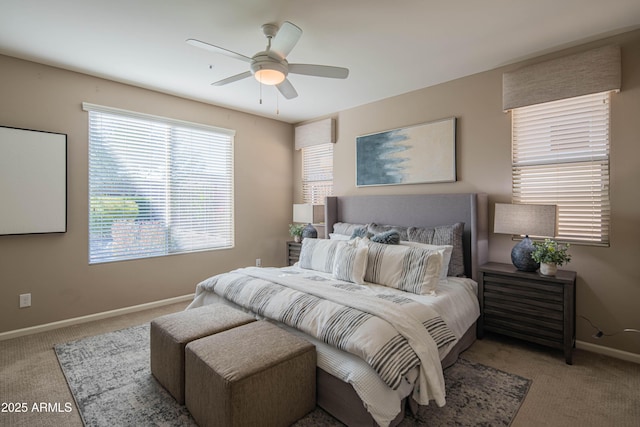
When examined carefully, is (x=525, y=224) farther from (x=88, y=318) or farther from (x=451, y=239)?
(x=88, y=318)

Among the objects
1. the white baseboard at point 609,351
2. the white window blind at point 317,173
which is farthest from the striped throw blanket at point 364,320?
the white window blind at point 317,173

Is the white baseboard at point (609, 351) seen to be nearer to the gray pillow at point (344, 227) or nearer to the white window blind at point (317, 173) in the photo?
the gray pillow at point (344, 227)

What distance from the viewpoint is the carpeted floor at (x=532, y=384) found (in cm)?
198

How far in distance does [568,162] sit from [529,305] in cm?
135

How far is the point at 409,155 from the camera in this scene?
398cm

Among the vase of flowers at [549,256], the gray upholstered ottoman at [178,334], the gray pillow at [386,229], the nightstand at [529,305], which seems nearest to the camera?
the gray upholstered ottoman at [178,334]

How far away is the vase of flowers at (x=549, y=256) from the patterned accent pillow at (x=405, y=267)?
79 centimetres

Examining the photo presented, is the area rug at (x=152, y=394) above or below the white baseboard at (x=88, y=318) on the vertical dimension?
below

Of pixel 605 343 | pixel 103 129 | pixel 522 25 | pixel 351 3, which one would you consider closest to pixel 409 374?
pixel 605 343

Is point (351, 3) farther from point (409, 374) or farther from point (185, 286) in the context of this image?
point (185, 286)

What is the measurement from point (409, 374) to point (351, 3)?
246cm

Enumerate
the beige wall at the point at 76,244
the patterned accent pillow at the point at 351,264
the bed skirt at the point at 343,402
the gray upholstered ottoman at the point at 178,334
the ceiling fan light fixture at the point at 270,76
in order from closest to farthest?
the bed skirt at the point at 343,402, the gray upholstered ottoman at the point at 178,334, the ceiling fan light fixture at the point at 270,76, the patterned accent pillow at the point at 351,264, the beige wall at the point at 76,244

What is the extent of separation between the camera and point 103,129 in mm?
3645

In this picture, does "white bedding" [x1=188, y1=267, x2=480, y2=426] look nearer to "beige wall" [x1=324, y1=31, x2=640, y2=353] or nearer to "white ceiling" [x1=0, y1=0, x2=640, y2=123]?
"beige wall" [x1=324, y1=31, x2=640, y2=353]
